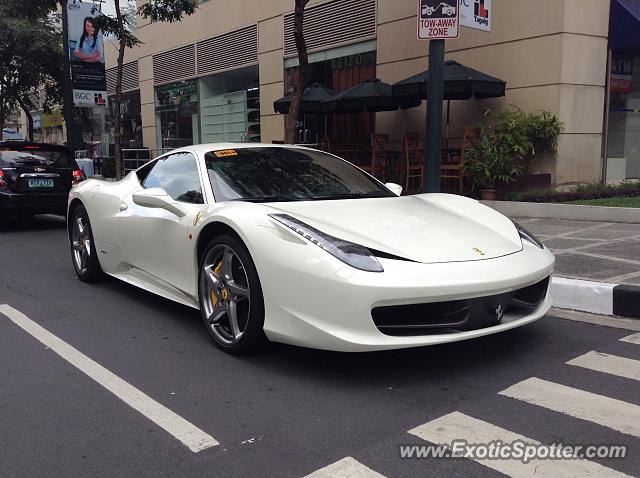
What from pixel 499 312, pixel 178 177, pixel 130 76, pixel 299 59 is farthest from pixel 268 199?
pixel 130 76

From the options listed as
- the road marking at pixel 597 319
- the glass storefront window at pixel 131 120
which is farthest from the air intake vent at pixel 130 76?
the road marking at pixel 597 319

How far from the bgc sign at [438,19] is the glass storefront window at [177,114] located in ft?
49.4

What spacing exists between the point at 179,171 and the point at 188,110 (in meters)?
17.4

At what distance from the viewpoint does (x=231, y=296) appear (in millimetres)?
3871

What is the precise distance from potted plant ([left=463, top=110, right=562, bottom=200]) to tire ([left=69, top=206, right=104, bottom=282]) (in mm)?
6551

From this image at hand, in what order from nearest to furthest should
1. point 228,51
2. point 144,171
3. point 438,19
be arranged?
point 144,171, point 438,19, point 228,51

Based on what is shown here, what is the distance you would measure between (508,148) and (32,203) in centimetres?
778

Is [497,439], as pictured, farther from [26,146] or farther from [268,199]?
[26,146]

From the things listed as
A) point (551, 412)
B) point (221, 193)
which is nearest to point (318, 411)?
point (551, 412)

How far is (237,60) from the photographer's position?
60.3ft

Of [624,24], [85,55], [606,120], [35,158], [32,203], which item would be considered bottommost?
[32,203]

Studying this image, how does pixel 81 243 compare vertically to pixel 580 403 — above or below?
above

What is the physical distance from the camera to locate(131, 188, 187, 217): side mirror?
4.44m

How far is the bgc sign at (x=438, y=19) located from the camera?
670 cm
